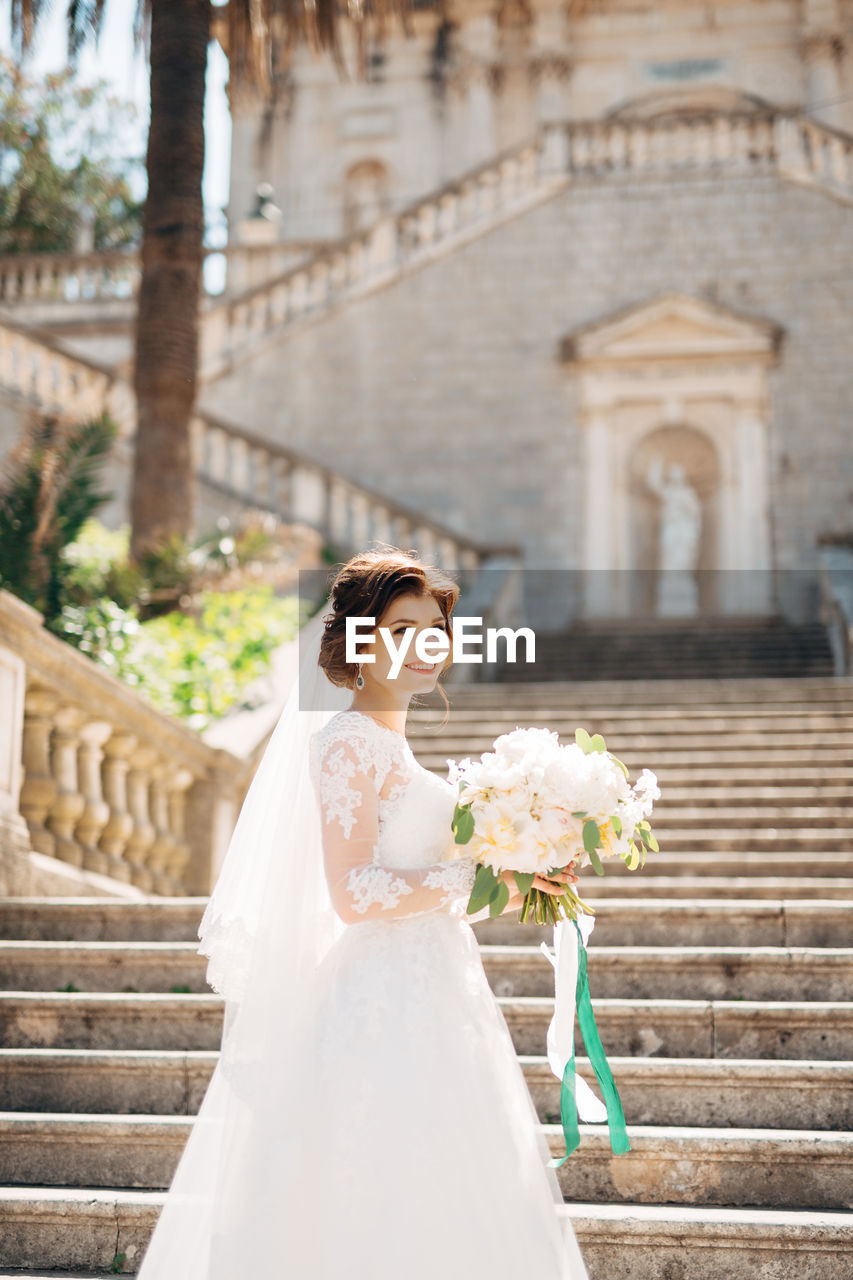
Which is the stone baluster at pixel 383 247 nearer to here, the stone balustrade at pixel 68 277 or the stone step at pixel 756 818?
the stone balustrade at pixel 68 277

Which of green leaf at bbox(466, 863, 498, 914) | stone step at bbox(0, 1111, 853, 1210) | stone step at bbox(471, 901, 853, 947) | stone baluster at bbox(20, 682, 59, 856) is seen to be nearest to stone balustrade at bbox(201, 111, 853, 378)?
stone baluster at bbox(20, 682, 59, 856)

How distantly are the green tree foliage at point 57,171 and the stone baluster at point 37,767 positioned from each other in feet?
68.0

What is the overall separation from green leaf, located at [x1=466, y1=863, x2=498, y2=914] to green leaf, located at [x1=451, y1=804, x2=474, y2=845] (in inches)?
3.1

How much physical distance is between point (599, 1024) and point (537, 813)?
1898mm

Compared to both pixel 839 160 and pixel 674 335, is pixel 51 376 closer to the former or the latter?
pixel 674 335

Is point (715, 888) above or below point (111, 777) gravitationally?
below

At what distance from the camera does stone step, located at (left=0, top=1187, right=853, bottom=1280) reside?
341 cm

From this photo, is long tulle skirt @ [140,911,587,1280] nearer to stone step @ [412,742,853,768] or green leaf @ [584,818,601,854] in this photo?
green leaf @ [584,818,601,854]

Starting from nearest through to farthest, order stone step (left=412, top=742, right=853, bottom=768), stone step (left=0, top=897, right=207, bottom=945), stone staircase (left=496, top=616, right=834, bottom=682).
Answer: stone step (left=0, top=897, right=207, bottom=945) < stone step (left=412, top=742, right=853, bottom=768) < stone staircase (left=496, top=616, right=834, bottom=682)

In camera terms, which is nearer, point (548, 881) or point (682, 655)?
point (548, 881)

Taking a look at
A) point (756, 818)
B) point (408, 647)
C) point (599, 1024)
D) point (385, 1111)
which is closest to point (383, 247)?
point (756, 818)

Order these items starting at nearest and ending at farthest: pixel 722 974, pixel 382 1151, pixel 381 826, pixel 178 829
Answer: pixel 382 1151 → pixel 381 826 → pixel 722 974 → pixel 178 829

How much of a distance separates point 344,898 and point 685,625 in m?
12.0

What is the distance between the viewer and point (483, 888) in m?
2.78
